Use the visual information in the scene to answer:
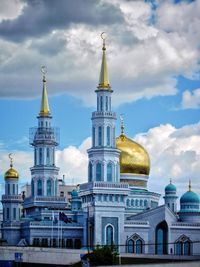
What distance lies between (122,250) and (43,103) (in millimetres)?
19332

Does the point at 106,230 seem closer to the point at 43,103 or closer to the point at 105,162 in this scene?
the point at 105,162

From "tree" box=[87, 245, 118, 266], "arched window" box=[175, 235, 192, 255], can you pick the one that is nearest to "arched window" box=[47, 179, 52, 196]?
"arched window" box=[175, 235, 192, 255]

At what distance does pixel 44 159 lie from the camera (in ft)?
315

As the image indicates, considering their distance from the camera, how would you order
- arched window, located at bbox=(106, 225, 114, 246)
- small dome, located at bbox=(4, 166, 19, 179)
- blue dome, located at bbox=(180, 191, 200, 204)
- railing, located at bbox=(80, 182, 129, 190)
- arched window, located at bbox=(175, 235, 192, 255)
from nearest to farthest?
railing, located at bbox=(80, 182, 129, 190)
arched window, located at bbox=(106, 225, 114, 246)
arched window, located at bbox=(175, 235, 192, 255)
blue dome, located at bbox=(180, 191, 200, 204)
small dome, located at bbox=(4, 166, 19, 179)

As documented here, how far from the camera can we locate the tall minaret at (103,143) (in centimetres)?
8644

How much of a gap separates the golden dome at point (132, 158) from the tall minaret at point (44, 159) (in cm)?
650

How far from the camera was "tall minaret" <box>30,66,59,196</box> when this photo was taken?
95688 millimetres

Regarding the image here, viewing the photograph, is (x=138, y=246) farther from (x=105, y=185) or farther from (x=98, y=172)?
(x=98, y=172)

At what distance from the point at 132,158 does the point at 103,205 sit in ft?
34.6

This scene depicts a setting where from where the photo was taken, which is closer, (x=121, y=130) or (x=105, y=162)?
(x=105, y=162)

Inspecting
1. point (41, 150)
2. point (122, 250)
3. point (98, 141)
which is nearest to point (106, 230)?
point (122, 250)

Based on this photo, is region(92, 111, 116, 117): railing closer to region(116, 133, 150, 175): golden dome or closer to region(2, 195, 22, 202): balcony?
region(116, 133, 150, 175): golden dome

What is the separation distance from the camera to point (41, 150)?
9581cm

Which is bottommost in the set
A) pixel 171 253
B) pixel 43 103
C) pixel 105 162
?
pixel 171 253
